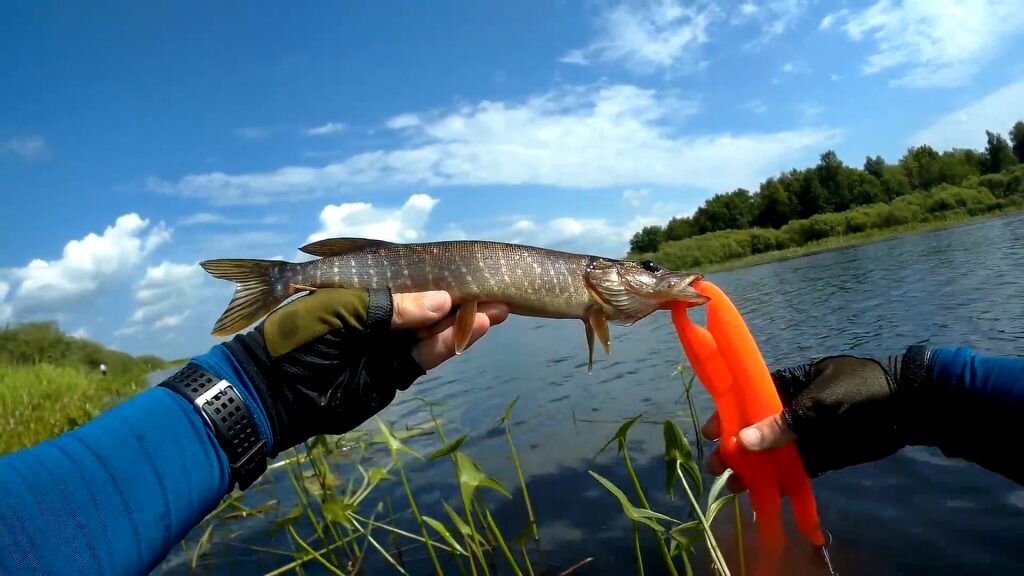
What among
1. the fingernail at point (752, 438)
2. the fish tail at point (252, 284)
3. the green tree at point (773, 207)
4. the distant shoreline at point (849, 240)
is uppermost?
the green tree at point (773, 207)

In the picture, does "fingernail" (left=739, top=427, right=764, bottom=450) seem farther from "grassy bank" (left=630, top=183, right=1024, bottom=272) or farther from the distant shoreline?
the distant shoreline

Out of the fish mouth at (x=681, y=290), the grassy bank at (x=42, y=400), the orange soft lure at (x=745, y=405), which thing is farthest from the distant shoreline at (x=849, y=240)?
the orange soft lure at (x=745, y=405)

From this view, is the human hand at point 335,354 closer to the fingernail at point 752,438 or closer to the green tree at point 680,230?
the fingernail at point 752,438

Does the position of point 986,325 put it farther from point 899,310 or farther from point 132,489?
point 132,489

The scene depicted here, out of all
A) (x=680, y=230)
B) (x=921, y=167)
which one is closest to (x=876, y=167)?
(x=921, y=167)

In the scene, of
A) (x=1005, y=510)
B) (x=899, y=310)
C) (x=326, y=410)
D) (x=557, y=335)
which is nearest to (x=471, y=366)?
(x=557, y=335)

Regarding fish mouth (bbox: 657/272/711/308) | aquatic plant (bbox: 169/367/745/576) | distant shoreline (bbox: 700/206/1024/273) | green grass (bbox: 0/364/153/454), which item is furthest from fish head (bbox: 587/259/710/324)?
distant shoreline (bbox: 700/206/1024/273)
